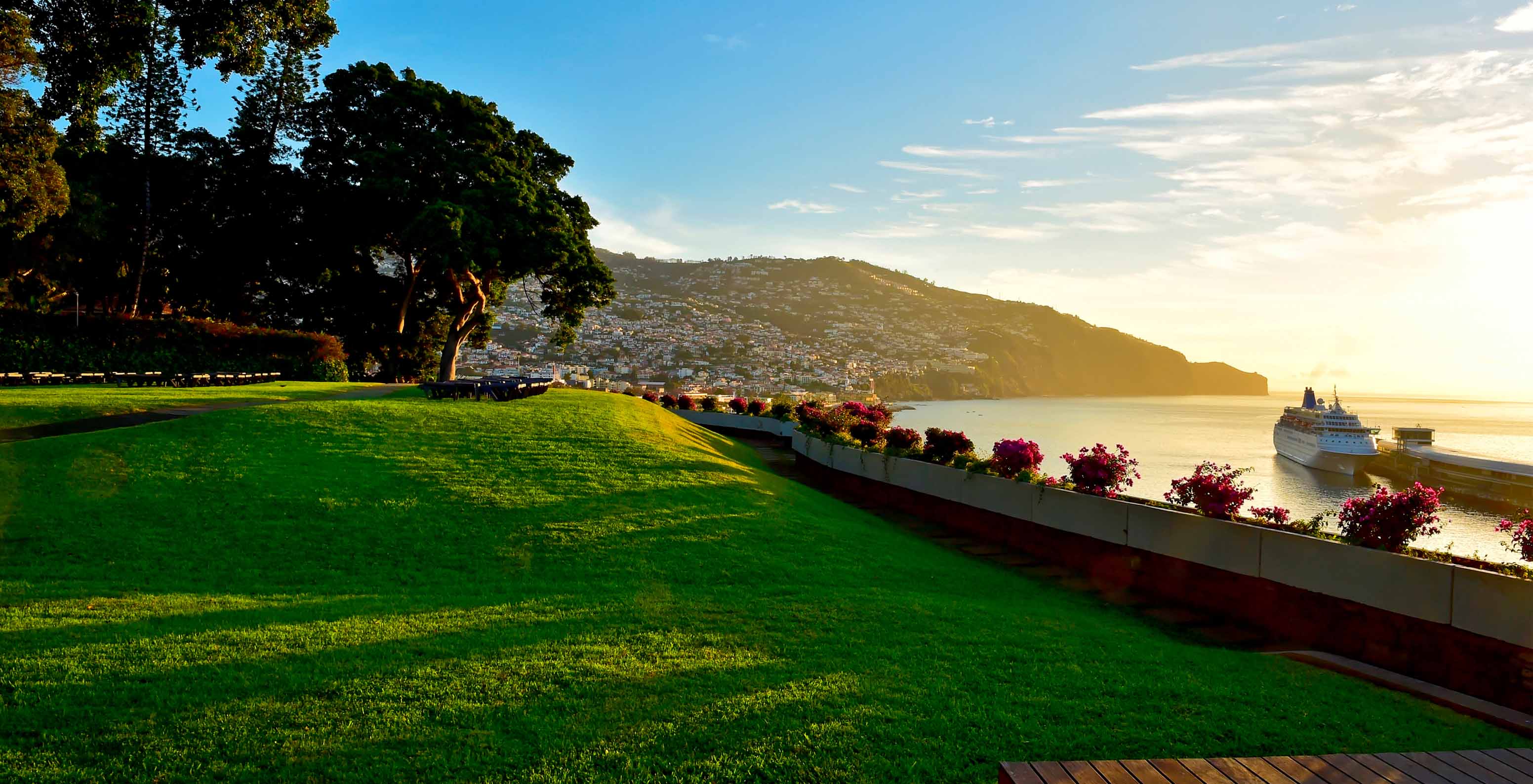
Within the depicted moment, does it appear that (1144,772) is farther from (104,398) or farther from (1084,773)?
(104,398)

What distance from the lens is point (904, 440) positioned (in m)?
16.5

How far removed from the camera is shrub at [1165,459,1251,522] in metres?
9.14

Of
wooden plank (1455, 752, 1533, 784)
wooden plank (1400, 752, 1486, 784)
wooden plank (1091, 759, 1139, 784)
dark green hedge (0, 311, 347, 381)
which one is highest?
dark green hedge (0, 311, 347, 381)

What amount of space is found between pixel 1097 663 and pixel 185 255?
153 feet

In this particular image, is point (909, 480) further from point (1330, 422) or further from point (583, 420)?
point (1330, 422)

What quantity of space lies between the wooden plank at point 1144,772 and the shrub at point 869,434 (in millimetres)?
13770

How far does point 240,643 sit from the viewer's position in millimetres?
5391

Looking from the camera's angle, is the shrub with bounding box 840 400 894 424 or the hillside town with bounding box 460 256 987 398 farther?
the hillside town with bounding box 460 256 987 398

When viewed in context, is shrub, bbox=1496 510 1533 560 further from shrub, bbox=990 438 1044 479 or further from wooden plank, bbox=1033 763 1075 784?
wooden plank, bbox=1033 763 1075 784

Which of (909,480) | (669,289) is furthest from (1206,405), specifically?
(909,480)

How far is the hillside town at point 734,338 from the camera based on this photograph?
80.6 meters

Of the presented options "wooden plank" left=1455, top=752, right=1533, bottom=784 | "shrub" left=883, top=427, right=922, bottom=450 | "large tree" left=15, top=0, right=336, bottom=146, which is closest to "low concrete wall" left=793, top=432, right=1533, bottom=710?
"wooden plank" left=1455, top=752, right=1533, bottom=784

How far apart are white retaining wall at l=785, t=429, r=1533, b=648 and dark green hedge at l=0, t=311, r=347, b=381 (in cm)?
2844

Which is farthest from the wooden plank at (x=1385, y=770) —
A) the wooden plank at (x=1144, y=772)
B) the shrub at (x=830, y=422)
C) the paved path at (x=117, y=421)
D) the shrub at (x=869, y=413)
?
the paved path at (x=117, y=421)
